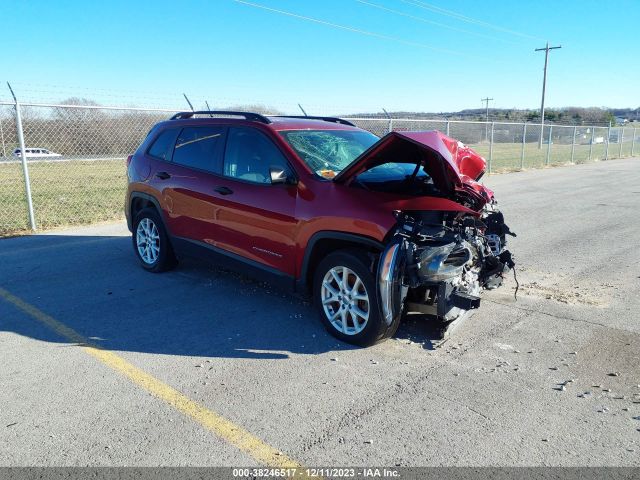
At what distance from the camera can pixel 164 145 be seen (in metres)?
6.21

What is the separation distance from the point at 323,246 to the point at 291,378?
1.17 metres

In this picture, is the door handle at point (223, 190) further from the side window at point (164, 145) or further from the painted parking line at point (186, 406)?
the painted parking line at point (186, 406)

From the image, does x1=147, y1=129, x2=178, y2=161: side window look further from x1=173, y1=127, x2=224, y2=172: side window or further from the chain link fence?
the chain link fence

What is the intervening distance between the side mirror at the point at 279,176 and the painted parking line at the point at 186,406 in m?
1.86

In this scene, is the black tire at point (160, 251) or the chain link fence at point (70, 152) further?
the chain link fence at point (70, 152)

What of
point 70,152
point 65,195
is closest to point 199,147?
point 70,152

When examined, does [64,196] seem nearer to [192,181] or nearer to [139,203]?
[139,203]

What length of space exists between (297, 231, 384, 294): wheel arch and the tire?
9 centimetres

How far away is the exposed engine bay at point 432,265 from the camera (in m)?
3.82

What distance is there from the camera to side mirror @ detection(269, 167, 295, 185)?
4461 millimetres

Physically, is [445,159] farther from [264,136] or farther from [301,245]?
[264,136]

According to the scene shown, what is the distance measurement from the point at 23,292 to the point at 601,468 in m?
5.52

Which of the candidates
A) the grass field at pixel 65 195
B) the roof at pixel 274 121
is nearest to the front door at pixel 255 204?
the roof at pixel 274 121

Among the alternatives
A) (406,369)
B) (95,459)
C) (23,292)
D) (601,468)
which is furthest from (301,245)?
(23,292)
